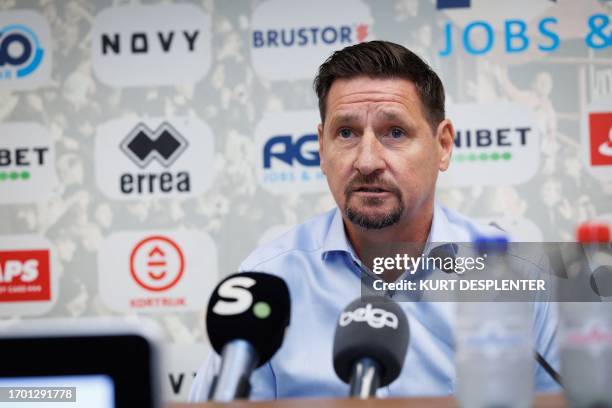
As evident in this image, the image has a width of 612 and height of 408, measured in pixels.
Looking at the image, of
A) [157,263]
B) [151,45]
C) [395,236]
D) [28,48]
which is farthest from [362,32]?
[28,48]

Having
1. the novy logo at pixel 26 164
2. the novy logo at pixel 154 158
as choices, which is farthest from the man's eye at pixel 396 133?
the novy logo at pixel 26 164

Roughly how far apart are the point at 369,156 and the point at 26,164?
4.26ft

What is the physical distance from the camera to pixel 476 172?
220 centimetres

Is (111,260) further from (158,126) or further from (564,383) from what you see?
(564,383)

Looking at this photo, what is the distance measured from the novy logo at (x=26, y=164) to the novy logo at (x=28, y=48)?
162 mm

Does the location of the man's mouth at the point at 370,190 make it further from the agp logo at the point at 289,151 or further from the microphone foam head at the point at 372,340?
the microphone foam head at the point at 372,340

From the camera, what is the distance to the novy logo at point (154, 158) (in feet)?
7.38

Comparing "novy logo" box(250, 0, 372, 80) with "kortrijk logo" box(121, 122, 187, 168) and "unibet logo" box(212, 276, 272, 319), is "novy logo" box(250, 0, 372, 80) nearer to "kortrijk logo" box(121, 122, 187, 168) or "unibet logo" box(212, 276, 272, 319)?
"kortrijk logo" box(121, 122, 187, 168)

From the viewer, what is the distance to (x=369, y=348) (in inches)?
25.0

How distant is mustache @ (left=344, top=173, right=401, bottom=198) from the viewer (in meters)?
1.63

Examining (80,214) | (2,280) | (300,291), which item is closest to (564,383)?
(300,291)

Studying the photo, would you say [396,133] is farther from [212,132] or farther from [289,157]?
[212,132]

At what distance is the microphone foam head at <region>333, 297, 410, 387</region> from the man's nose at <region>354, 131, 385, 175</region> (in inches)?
37.5

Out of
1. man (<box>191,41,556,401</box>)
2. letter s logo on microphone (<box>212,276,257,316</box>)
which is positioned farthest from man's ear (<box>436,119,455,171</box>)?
letter s logo on microphone (<box>212,276,257,316</box>)
